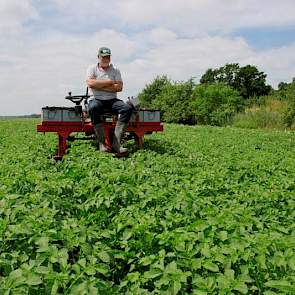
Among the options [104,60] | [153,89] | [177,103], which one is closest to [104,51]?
[104,60]

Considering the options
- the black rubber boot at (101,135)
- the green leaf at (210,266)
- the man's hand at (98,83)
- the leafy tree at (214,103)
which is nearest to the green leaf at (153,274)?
the green leaf at (210,266)

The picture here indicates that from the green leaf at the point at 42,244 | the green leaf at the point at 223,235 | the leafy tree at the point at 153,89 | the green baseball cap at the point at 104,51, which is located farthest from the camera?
the leafy tree at the point at 153,89

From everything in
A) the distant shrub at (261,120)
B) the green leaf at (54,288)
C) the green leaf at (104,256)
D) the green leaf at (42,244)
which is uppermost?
the distant shrub at (261,120)

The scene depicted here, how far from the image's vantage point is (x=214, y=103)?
1607 inches

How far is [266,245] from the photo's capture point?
305 centimetres

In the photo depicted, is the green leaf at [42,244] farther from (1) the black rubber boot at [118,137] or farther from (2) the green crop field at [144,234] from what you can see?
(1) the black rubber boot at [118,137]

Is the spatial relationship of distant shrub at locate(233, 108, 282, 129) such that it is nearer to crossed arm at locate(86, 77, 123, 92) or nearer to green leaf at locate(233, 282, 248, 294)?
crossed arm at locate(86, 77, 123, 92)

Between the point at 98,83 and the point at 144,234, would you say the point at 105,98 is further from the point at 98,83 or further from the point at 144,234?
the point at 144,234

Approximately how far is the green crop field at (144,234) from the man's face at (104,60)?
8.45 ft

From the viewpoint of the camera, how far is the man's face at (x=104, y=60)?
826 cm

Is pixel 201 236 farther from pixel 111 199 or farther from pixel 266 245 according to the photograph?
pixel 111 199

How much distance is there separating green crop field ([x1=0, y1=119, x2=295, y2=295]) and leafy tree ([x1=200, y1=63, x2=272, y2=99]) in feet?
192

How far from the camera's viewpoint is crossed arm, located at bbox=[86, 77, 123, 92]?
8227 millimetres

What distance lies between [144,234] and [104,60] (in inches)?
A: 207
